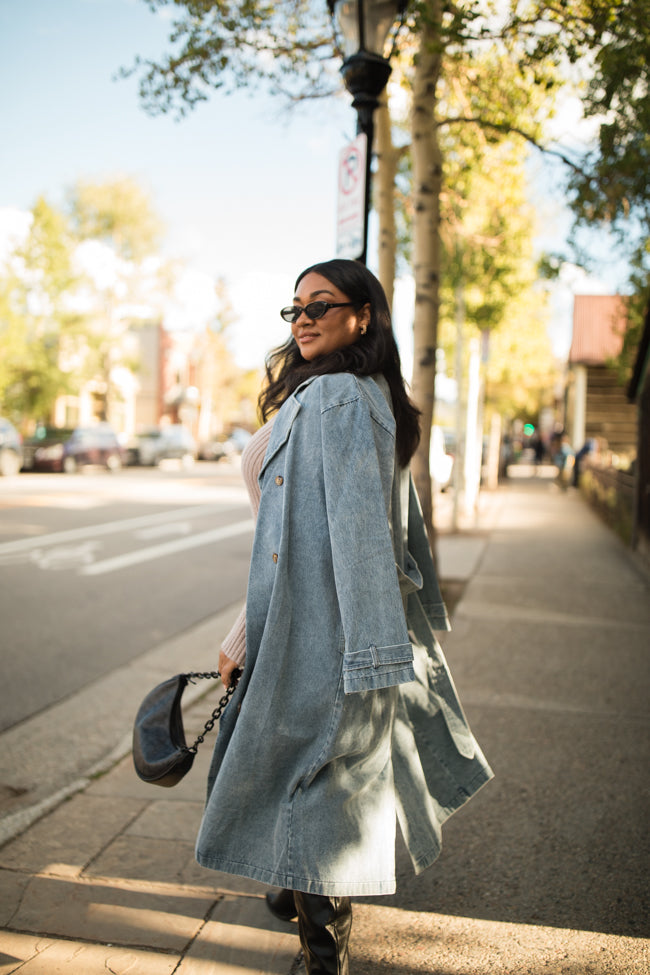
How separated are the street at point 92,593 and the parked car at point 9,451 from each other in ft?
24.9

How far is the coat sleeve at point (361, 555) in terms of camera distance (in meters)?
1.95

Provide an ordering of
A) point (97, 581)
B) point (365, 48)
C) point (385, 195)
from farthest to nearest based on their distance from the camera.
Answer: point (385, 195)
point (97, 581)
point (365, 48)

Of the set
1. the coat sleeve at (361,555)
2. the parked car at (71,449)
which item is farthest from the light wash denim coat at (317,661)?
the parked car at (71,449)

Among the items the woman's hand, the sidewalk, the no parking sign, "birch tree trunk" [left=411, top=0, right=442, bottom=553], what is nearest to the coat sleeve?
the woman's hand

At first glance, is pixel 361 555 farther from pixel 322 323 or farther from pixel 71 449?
pixel 71 449

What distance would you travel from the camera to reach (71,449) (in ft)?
92.3

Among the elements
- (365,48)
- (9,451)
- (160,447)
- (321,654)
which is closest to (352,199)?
(365,48)

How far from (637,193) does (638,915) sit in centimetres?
552

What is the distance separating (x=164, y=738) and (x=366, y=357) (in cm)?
117

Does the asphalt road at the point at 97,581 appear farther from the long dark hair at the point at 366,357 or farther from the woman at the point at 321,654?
the long dark hair at the point at 366,357

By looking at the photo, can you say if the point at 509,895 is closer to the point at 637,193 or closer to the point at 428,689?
the point at 428,689

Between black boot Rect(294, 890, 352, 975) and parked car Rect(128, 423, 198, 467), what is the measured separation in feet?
111

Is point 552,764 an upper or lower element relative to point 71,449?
lower

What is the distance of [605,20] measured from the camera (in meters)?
4.82
